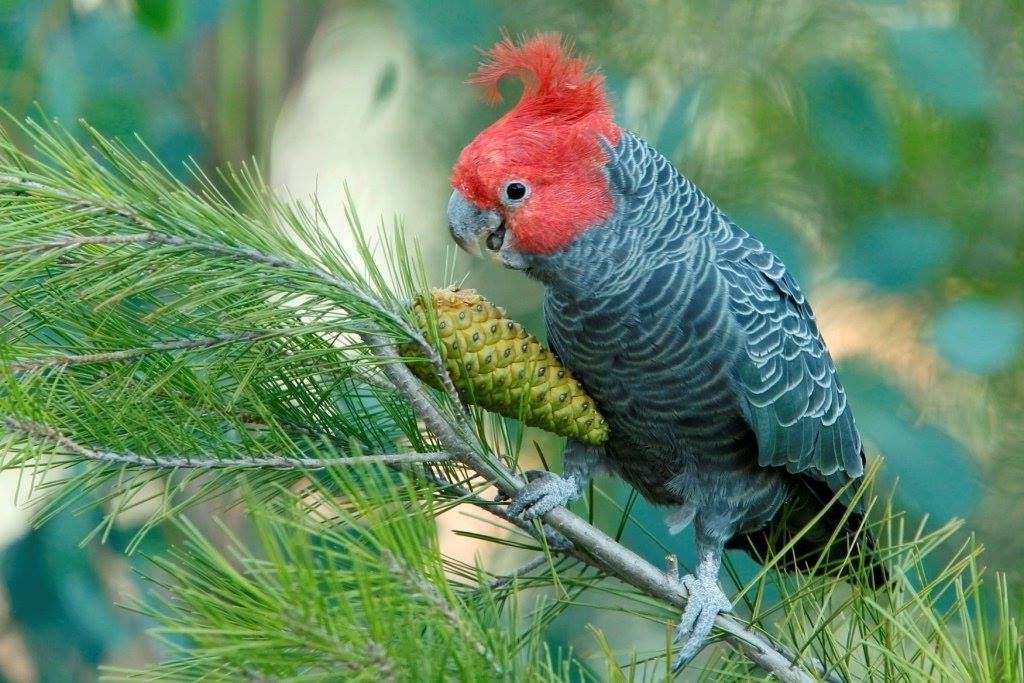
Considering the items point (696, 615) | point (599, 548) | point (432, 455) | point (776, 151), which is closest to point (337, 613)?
point (432, 455)

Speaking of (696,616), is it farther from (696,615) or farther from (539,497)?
(539,497)

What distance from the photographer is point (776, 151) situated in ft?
5.78

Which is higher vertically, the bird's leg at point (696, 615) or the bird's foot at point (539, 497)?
the bird's foot at point (539, 497)

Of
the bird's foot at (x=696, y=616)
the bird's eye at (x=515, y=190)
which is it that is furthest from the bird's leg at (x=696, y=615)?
the bird's eye at (x=515, y=190)

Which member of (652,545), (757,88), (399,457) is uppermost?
(757,88)

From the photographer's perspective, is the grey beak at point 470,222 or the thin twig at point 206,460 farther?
the grey beak at point 470,222

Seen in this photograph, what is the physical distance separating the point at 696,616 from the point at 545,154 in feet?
1.58

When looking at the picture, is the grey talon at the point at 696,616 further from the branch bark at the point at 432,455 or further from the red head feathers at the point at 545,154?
the red head feathers at the point at 545,154

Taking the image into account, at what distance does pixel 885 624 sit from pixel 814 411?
35 cm

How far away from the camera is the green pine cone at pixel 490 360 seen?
2.43ft

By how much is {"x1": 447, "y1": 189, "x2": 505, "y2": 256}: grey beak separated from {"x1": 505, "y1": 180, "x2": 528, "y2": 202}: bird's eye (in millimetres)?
24

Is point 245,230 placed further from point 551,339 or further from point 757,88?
point 757,88

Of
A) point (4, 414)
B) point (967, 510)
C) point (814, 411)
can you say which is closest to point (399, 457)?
point (4, 414)

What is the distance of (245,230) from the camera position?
66 centimetres
